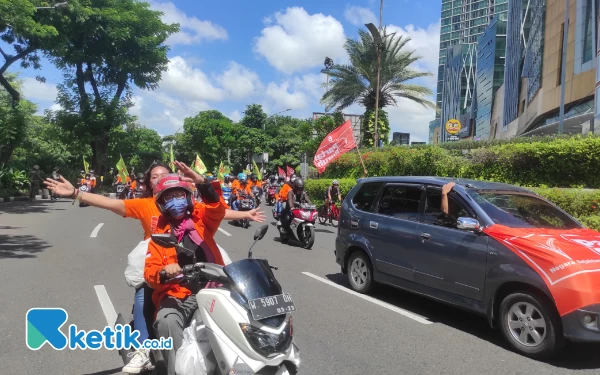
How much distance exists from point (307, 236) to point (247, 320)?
8893 mm

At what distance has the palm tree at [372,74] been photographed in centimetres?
2456

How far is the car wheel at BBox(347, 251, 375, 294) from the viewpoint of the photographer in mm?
6918

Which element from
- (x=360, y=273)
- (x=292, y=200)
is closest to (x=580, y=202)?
(x=360, y=273)

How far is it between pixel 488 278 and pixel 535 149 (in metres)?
7.85

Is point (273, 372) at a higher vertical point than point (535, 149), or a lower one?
lower

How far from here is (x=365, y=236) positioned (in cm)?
692

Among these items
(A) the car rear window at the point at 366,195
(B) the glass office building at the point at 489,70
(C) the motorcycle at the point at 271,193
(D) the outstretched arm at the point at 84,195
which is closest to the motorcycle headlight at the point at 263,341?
(D) the outstretched arm at the point at 84,195

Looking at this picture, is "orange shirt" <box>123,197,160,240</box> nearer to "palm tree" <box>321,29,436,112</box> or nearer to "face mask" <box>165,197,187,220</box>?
"face mask" <box>165,197,187,220</box>

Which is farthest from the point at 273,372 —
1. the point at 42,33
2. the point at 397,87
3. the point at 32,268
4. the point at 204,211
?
the point at 397,87

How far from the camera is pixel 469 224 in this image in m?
5.07

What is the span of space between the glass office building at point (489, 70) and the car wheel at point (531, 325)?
68035mm

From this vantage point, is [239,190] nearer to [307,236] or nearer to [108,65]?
[307,236]

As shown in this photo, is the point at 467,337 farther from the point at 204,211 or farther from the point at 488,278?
the point at 204,211

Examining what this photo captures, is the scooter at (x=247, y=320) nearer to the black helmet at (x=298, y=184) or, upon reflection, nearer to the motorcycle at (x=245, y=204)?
the black helmet at (x=298, y=184)
